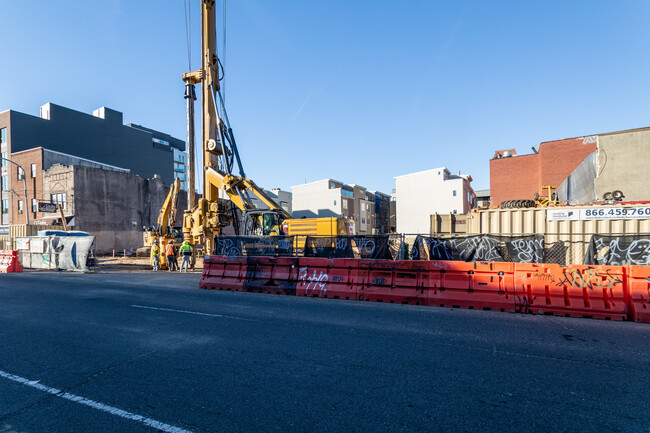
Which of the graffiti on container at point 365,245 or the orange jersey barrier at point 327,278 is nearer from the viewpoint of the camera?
the orange jersey barrier at point 327,278

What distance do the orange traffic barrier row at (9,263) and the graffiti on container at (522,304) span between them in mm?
22906

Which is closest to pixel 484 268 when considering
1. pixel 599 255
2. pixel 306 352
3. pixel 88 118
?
pixel 599 255

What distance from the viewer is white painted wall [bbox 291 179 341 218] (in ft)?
204

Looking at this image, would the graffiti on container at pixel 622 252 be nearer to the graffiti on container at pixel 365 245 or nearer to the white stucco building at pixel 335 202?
the graffiti on container at pixel 365 245

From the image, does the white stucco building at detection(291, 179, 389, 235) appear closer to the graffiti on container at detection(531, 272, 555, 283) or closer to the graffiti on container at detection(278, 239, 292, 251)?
the graffiti on container at detection(278, 239, 292, 251)

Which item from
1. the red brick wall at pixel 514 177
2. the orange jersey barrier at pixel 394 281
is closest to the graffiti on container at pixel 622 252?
the orange jersey barrier at pixel 394 281

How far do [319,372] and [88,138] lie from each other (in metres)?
61.8

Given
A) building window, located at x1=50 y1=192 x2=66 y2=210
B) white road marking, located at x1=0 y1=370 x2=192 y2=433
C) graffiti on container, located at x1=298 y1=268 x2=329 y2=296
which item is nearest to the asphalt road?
white road marking, located at x1=0 y1=370 x2=192 y2=433

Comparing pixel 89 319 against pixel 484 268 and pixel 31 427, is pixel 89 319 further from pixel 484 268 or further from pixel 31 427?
pixel 484 268

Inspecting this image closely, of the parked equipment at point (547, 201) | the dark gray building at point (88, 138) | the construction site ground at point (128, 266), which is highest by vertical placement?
the dark gray building at point (88, 138)

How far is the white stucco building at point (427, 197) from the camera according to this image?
2115 inches

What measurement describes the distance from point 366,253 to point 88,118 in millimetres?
57459

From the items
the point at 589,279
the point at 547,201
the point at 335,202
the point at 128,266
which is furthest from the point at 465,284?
the point at 335,202

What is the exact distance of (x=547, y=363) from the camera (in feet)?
15.6
